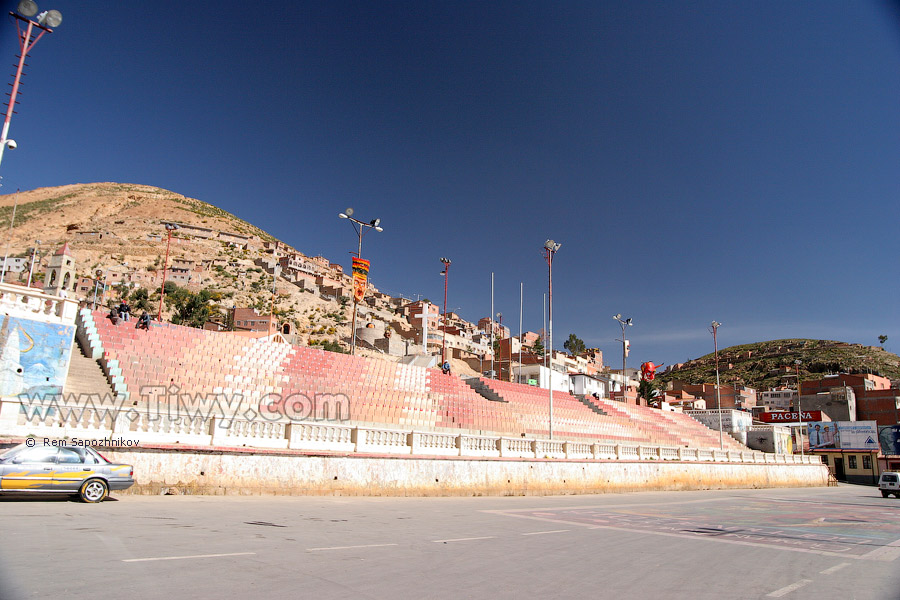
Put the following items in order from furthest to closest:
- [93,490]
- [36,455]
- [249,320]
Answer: [249,320]
[93,490]
[36,455]

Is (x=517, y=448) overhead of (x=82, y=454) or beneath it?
overhead

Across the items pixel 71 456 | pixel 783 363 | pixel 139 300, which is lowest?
pixel 71 456

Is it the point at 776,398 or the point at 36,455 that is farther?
the point at 776,398

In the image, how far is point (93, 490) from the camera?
38.3 ft

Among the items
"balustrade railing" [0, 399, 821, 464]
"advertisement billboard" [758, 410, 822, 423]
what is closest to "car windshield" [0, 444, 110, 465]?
"balustrade railing" [0, 399, 821, 464]

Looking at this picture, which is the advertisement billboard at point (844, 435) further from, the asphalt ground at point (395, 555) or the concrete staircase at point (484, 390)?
the asphalt ground at point (395, 555)

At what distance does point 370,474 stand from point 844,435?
60436mm

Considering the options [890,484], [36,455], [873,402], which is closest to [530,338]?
[873,402]

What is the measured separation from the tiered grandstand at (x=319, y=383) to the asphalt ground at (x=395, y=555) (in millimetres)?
9721

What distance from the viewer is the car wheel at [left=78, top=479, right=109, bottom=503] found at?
11523 millimetres

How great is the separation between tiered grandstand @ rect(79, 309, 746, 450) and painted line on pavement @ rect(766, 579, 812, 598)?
682 inches

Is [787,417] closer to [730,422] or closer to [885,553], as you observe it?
[730,422]

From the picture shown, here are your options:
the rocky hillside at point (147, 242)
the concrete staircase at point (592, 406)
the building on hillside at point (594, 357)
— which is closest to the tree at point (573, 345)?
the building on hillside at point (594, 357)

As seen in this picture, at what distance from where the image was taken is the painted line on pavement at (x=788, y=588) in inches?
248
